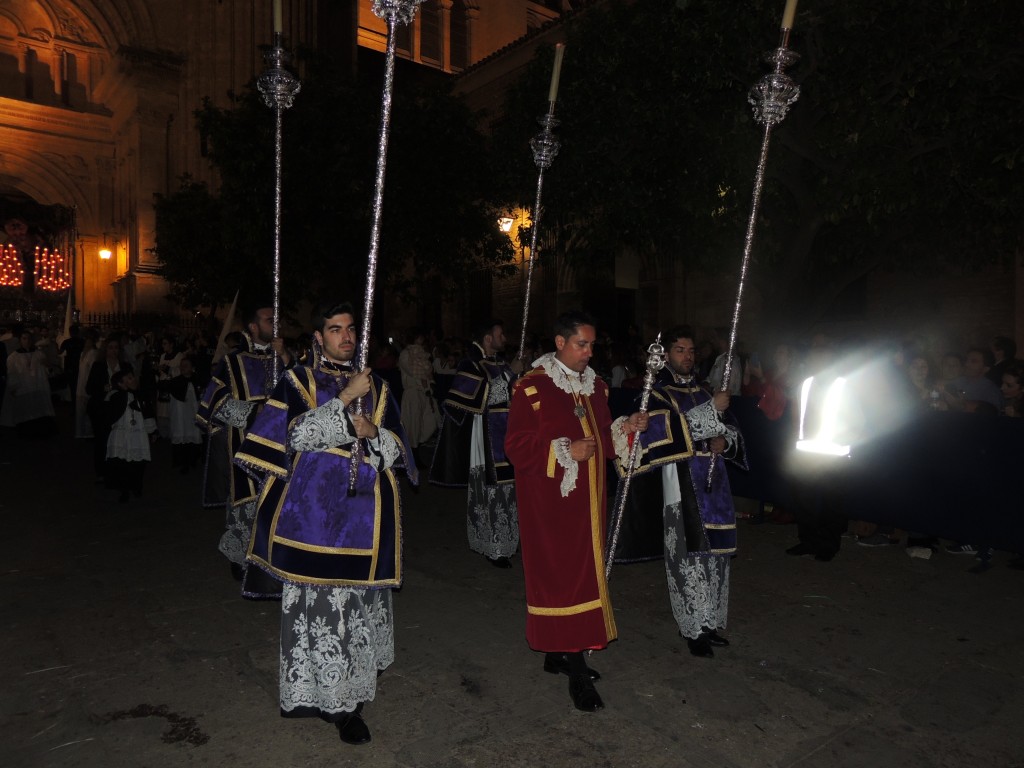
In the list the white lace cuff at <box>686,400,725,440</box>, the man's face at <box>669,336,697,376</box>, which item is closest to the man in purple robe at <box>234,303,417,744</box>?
the white lace cuff at <box>686,400,725,440</box>

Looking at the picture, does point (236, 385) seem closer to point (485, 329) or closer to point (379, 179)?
point (485, 329)

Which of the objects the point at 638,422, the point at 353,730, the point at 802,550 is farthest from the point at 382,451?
the point at 802,550

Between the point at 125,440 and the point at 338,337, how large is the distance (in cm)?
649

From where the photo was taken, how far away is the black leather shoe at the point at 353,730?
3.65 metres

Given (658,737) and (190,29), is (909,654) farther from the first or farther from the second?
(190,29)

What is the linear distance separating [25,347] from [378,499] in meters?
14.4

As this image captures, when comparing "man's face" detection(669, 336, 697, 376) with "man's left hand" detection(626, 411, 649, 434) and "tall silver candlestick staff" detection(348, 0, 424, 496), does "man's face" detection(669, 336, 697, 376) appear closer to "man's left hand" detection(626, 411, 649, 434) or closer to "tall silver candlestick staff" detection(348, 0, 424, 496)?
"man's left hand" detection(626, 411, 649, 434)

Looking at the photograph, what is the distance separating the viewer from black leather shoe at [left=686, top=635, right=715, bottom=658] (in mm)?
4766

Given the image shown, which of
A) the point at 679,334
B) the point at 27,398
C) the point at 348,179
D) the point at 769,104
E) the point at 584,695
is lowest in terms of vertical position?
the point at 27,398

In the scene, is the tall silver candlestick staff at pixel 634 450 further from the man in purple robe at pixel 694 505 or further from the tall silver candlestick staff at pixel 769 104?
the tall silver candlestick staff at pixel 769 104

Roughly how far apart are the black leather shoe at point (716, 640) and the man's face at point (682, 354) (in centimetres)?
162

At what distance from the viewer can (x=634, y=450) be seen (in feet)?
14.9

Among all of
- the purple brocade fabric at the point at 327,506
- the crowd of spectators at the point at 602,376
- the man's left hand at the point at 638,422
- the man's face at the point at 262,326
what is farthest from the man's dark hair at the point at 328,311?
the man's face at the point at 262,326

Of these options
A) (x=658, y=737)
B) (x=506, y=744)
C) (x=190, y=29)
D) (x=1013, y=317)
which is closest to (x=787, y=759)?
(x=658, y=737)
